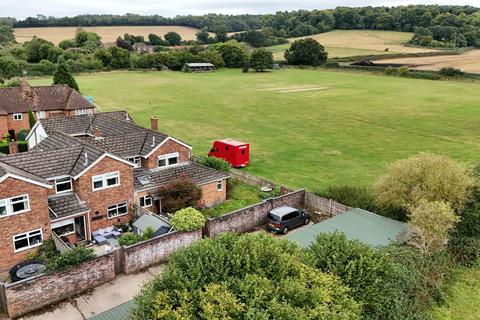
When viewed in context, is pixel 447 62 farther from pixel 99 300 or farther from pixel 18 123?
pixel 99 300

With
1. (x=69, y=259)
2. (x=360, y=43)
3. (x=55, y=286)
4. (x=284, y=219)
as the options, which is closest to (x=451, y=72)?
(x=360, y=43)

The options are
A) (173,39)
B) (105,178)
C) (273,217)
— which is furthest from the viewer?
(173,39)

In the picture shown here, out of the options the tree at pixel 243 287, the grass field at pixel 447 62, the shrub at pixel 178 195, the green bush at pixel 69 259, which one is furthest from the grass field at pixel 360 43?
the tree at pixel 243 287

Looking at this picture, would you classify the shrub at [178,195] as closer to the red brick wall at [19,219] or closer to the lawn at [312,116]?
the red brick wall at [19,219]

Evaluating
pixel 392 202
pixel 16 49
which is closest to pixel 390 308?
pixel 392 202

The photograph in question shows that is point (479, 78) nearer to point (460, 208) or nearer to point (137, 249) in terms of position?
point (460, 208)

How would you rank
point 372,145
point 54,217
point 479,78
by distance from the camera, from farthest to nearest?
1. point 479,78
2. point 372,145
3. point 54,217

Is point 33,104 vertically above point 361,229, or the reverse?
point 33,104
